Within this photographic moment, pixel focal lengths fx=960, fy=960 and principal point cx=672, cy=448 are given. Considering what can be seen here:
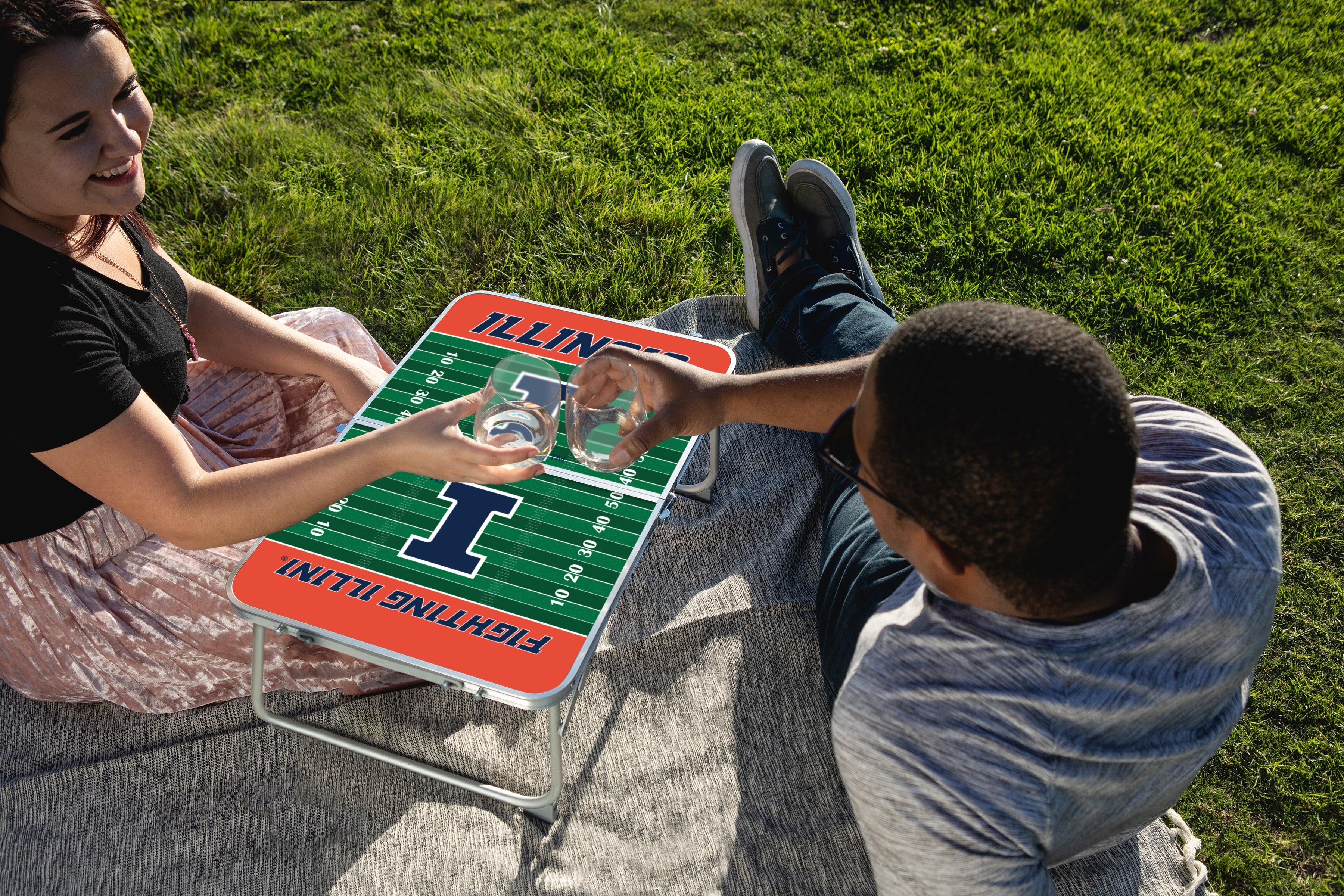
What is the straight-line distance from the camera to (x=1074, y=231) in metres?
4.78

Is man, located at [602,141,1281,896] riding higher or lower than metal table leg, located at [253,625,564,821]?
higher

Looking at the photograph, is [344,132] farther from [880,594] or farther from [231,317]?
[880,594]

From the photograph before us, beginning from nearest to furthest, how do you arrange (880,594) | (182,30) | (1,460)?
(1,460) < (880,594) < (182,30)

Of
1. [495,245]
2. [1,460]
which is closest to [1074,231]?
[495,245]

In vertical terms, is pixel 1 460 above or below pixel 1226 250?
above

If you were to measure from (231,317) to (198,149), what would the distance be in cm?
254

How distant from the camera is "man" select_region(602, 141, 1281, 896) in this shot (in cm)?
168

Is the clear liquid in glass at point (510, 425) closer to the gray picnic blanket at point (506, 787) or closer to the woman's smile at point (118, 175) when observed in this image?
the gray picnic blanket at point (506, 787)

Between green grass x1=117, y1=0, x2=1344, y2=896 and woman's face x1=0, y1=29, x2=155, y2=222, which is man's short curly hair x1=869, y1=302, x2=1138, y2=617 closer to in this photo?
woman's face x1=0, y1=29, x2=155, y2=222

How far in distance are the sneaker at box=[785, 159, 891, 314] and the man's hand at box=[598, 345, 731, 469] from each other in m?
1.20

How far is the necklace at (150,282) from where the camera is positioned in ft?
8.43

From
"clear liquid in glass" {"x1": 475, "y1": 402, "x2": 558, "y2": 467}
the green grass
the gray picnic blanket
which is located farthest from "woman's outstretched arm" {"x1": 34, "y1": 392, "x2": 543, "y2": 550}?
the green grass

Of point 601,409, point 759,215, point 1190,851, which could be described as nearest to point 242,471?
point 601,409

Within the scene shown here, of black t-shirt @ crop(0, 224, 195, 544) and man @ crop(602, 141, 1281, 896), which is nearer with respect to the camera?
man @ crop(602, 141, 1281, 896)
